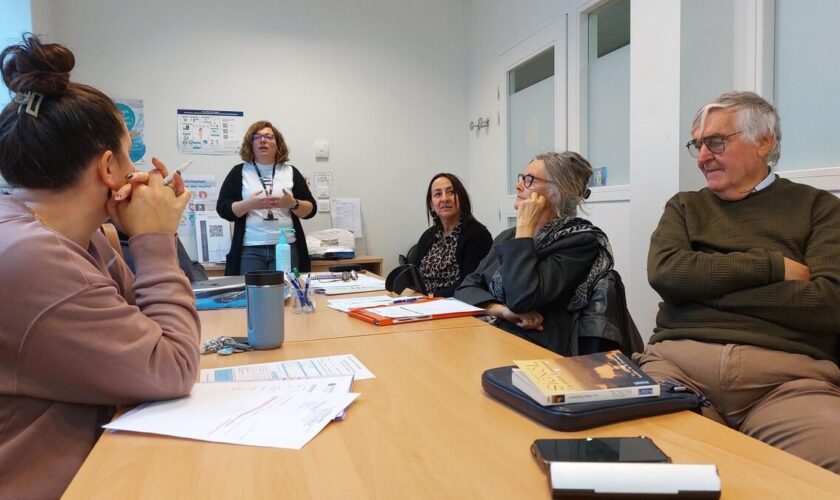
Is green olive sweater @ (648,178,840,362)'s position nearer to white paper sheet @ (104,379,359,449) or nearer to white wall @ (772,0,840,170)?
white wall @ (772,0,840,170)

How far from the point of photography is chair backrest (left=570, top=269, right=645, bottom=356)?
5.29 feet

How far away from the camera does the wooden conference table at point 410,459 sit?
605 mm

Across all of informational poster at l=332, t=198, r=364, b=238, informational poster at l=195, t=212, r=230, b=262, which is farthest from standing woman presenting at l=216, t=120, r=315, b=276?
informational poster at l=332, t=198, r=364, b=238

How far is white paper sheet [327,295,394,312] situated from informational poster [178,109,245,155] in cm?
251

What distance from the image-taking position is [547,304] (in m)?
1.72

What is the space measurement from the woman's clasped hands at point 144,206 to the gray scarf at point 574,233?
1.14m

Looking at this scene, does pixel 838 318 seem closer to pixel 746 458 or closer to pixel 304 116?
pixel 746 458

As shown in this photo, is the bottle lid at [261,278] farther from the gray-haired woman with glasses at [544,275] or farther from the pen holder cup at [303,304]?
the gray-haired woman with glasses at [544,275]

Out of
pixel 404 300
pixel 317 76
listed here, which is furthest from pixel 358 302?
pixel 317 76

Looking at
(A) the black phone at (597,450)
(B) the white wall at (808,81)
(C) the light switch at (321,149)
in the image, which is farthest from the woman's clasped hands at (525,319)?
(C) the light switch at (321,149)

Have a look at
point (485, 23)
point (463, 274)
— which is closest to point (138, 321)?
point (463, 274)

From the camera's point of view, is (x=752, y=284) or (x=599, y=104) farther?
(x=599, y=104)

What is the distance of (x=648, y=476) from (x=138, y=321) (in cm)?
72

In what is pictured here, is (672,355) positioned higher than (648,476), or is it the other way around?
(648,476)
